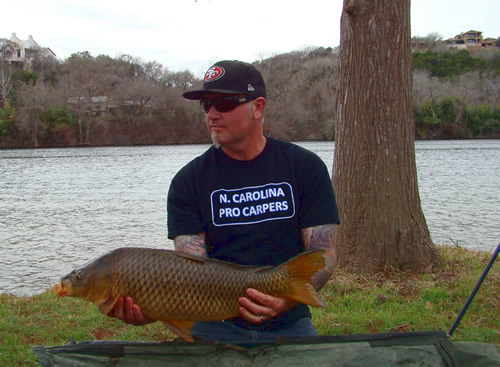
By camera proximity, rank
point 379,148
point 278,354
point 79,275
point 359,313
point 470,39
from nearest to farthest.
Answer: point 79,275
point 278,354
point 359,313
point 379,148
point 470,39

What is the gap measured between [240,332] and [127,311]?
0.69 metres

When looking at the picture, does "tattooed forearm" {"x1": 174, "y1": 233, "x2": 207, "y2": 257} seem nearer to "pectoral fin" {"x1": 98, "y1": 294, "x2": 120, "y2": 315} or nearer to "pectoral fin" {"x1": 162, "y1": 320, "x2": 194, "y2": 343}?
"pectoral fin" {"x1": 162, "y1": 320, "x2": 194, "y2": 343}

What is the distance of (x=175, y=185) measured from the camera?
2945 millimetres

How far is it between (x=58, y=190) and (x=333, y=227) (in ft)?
68.6

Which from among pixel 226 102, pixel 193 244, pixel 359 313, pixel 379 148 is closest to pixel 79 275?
pixel 193 244

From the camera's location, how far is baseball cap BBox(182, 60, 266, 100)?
2.80 m

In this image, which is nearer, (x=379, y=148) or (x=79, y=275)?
(x=79, y=275)

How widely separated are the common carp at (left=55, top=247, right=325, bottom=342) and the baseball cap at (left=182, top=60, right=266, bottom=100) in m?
0.92

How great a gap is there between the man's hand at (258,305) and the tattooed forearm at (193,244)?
44 cm

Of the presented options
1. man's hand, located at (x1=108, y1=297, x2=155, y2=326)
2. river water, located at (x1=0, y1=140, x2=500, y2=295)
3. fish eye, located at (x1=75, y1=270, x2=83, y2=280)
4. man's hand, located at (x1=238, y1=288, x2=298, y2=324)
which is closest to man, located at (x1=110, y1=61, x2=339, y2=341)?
man's hand, located at (x1=238, y1=288, x2=298, y2=324)

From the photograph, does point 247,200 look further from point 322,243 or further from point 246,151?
point 322,243

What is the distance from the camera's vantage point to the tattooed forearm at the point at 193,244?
2.79 m

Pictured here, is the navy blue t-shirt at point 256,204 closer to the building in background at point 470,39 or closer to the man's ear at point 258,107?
the man's ear at point 258,107

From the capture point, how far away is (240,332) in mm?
2795
